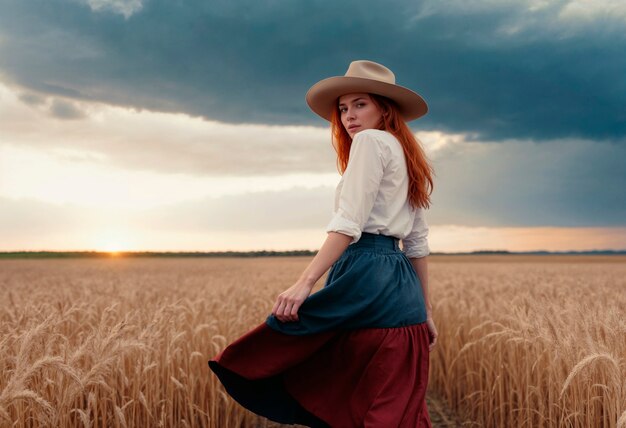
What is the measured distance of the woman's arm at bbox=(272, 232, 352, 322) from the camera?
218cm

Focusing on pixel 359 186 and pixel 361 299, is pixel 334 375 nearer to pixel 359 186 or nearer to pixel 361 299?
pixel 361 299

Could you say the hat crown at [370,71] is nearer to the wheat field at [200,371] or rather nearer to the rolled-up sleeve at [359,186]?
the rolled-up sleeve at [359,186]

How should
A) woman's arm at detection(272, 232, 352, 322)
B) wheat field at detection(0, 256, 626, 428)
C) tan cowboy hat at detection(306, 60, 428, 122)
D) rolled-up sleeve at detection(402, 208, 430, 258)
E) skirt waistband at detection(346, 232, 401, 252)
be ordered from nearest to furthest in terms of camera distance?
woman's arm at detection(272, 232, 352, 322) < skirt waistband at detection(346, 232, 401, 252) < tan cowboy hat at detection(306, 60, 428, 122) < rolled-up sleeve at detection(402, 208, 430, 258) < wheat field at detection(0, 256, 626, 428)

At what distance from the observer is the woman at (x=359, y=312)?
2.31m

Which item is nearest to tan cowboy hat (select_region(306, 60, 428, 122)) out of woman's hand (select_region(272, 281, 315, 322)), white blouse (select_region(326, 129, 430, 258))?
white blouse (select_region(326, 129, 430, 258))

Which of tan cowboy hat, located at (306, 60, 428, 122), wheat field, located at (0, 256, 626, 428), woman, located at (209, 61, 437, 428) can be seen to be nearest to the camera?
woman, located at (209, 61, 437, 428)

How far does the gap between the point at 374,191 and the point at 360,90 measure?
60 centimetres

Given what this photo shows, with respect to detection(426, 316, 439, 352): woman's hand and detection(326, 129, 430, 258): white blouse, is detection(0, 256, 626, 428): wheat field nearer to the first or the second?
detection(426, 316, 439, 352): woman's hand

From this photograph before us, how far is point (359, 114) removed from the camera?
2.66 meters

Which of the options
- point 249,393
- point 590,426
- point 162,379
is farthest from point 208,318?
point 590,426

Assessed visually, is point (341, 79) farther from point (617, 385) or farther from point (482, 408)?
point (482, 408)

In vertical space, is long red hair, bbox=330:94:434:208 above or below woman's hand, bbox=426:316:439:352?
above

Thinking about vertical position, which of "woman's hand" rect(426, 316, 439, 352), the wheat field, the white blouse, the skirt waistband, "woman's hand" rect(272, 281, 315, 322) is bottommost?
the wheat field

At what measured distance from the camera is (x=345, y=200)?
90.2 inches
